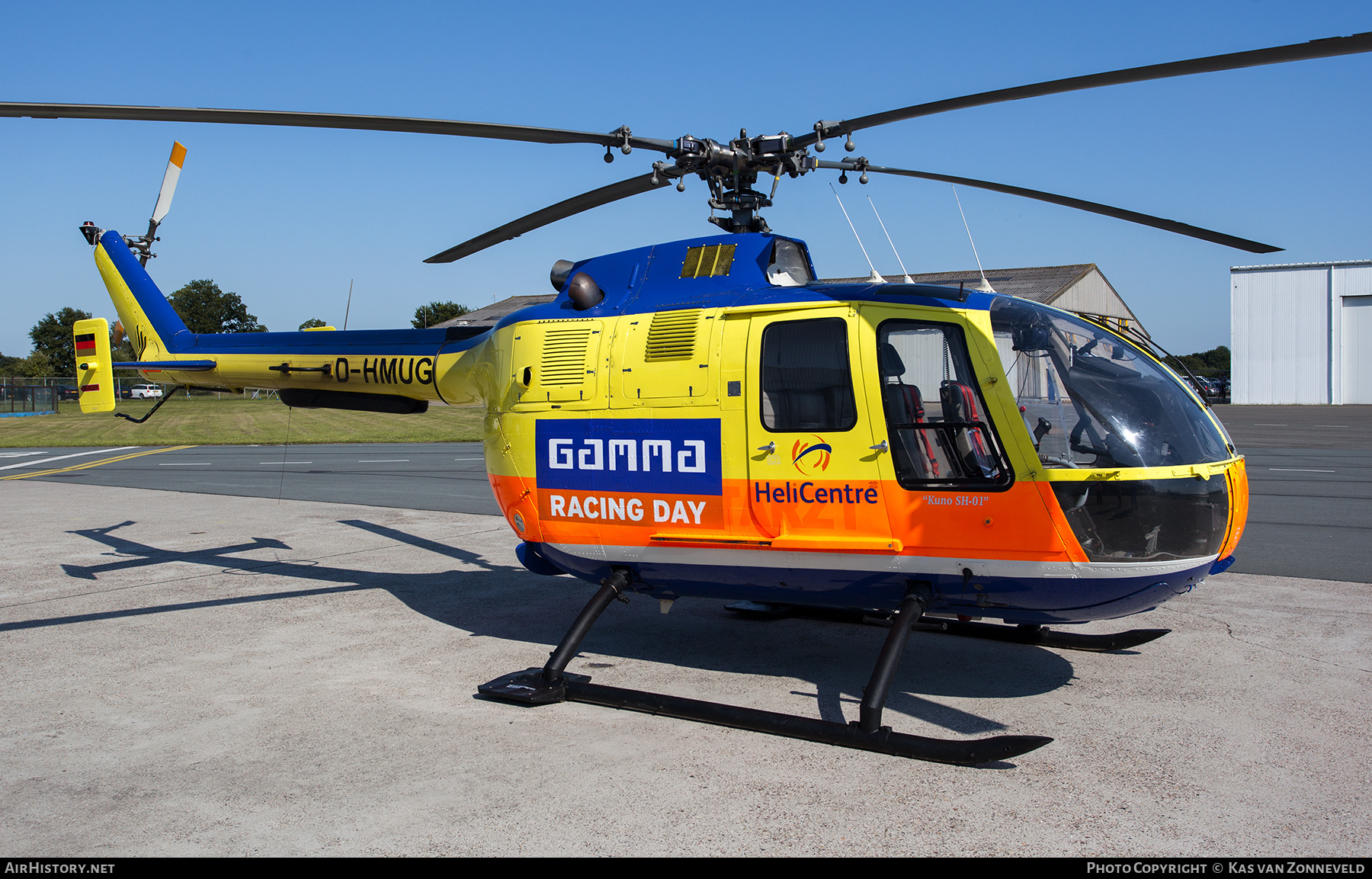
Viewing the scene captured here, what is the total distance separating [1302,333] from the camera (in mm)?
55062

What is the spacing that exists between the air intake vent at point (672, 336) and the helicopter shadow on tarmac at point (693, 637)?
2.23 meters

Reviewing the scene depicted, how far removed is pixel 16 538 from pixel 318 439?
64.4 ft

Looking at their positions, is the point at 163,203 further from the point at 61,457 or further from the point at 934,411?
the point at 61,457

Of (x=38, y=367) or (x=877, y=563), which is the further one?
(x=38, y=367)

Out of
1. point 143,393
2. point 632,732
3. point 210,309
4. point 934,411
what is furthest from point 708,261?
point 210,309

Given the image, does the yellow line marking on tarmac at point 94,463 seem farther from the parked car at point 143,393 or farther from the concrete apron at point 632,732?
the parked car at point 143,393

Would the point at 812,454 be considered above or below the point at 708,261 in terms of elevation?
below

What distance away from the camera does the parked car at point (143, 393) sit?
→ 6800 centimetres

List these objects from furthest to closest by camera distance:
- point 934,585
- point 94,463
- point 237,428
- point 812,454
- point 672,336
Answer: point 237,428 → point 94,463 → point 672,336 → point 812,454 → point 934,585

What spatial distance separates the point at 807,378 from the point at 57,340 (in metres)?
106

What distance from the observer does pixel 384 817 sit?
422 centimetres

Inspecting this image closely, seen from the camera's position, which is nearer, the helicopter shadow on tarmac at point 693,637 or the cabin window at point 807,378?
the cabin window at point 807,378

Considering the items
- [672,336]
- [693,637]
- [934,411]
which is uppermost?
[672,336]

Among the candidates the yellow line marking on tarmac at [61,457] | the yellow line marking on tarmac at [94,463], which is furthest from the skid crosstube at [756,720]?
the yellow line marking on tarmac at [61,457]
